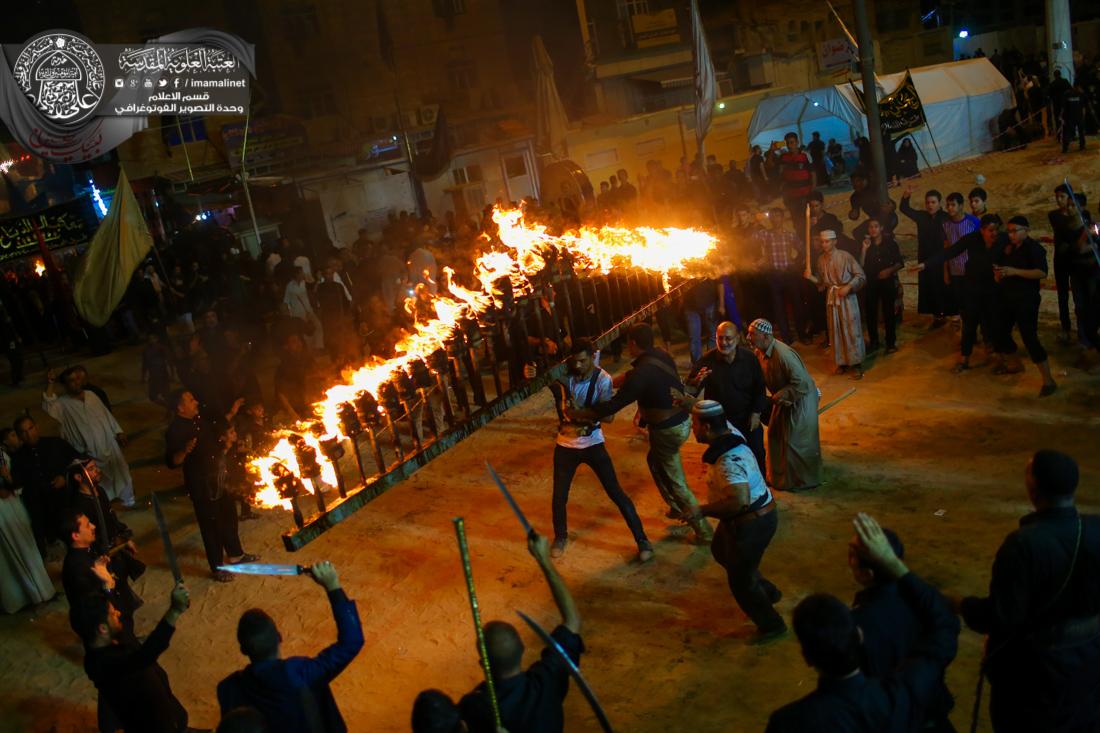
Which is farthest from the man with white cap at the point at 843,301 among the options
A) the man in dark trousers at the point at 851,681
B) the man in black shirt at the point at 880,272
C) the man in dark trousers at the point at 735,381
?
the man in dark trousers at the point at 851,681

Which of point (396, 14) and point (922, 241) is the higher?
point (396, 14)

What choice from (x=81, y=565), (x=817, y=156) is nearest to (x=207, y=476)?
(x=81, y=565)

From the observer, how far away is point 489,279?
6867 millimetres

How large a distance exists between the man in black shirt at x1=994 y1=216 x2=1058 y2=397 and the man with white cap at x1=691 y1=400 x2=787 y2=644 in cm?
549

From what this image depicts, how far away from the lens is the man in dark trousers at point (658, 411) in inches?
298

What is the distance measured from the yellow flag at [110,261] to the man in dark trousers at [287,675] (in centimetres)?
920

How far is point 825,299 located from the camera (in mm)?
12898

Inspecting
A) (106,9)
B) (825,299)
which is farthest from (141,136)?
(825,299)

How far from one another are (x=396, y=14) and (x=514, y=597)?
30092mm

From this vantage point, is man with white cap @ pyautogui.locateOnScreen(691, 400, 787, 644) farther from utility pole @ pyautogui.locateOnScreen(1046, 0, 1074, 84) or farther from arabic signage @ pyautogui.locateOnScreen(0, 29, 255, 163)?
utility pole @ pyautogui.locateOnScreen(1046, 0, 1074, 84)

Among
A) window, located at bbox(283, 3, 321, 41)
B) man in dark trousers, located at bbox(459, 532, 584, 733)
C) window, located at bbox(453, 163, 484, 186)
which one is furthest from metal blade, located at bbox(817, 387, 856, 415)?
window, located at bbox(283, 3, 321, 41)

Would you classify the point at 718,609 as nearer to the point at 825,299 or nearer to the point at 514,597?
the point at 514,597

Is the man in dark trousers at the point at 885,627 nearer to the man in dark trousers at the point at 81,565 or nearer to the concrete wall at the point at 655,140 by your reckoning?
the man in dark trousers at the point at 81,565

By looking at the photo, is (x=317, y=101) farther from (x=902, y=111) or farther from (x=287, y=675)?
(x=287, y=675)
